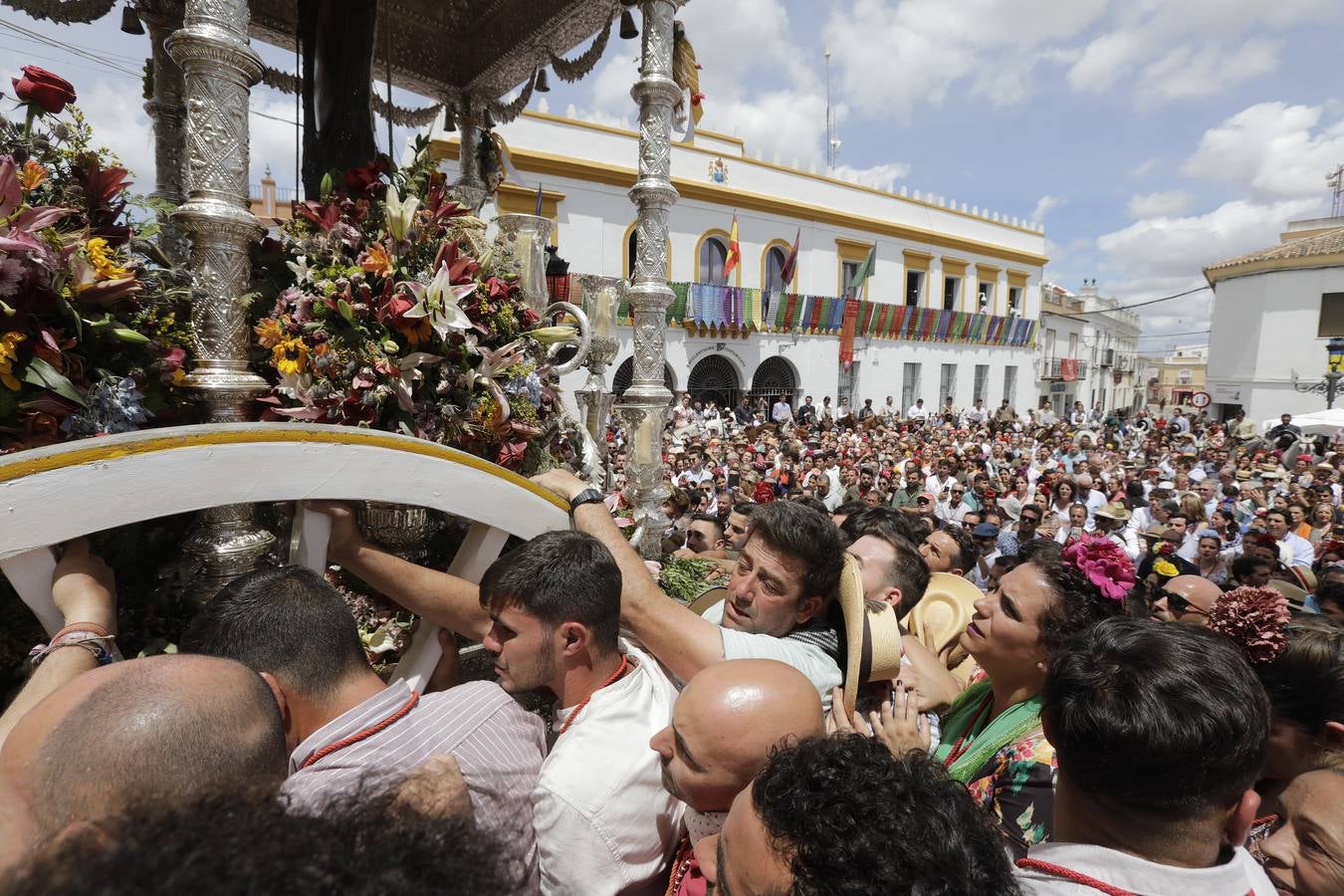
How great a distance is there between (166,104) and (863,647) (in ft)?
12.6

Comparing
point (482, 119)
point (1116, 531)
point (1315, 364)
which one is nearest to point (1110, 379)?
point (1315, 364)

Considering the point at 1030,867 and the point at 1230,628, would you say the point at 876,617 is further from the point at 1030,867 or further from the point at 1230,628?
the point at 1230,628

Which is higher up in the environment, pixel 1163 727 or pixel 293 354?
pixel 293 354

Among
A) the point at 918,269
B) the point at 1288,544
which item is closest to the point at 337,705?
the point at 1288,544

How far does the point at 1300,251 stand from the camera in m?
24.6

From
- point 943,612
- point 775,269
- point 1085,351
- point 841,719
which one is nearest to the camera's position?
point 841,719

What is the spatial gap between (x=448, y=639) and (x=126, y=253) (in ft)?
4.67

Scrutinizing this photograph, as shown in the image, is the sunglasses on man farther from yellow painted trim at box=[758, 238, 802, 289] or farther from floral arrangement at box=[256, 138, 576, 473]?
yellow painted trim at box=[758, 238, 802, 289]

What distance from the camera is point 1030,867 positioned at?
4.26 ft

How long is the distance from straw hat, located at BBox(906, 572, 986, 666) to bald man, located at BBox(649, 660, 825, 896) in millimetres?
1958

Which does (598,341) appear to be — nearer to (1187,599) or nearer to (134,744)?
(1187,599)

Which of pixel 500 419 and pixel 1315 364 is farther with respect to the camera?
pixel 1315 364

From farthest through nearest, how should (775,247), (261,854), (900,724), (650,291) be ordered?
(775,247) < (650,291) < (900,724) < (261,854)

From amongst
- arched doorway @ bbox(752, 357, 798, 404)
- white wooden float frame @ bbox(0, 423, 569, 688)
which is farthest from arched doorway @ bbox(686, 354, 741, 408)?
white wooden float frame @ bbox(0, 423, 569, 688)
